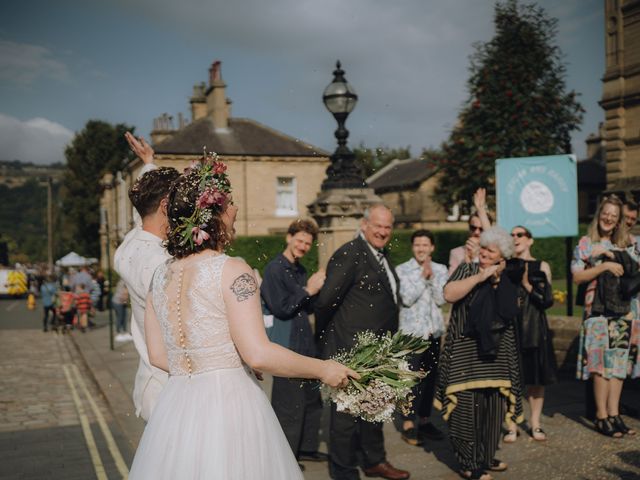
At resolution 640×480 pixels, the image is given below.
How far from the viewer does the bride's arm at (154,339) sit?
10.6 feet

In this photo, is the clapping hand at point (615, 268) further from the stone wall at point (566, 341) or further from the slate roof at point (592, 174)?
the slate roof at point (592, 174)

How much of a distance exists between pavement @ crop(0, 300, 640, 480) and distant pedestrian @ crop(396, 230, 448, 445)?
22cm

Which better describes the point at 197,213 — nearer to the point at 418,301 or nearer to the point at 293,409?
the point at 293,409

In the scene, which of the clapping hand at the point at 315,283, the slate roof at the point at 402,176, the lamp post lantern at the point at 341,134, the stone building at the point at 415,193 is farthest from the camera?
the slate roof at the point at 402,176

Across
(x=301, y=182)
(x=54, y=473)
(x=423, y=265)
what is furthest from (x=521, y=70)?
(x=54, y=473)

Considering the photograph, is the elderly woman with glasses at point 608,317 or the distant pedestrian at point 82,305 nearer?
the elderly woman with glasses at point 608,317

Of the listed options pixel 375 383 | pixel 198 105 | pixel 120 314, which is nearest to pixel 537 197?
pixel 375 383

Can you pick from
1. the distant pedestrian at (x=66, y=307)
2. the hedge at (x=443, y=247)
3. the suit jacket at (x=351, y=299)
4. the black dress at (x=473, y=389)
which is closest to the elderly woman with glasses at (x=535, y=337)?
the black dress at (x=473, y=389)

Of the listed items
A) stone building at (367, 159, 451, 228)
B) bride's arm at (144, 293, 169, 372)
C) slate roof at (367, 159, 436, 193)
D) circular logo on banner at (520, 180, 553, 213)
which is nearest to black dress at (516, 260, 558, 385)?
circular logo on banner at (520, 180, 553, 213)

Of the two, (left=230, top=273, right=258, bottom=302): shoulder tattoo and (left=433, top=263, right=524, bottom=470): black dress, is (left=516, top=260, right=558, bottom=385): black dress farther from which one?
(left=230, top=273, right=258, bottom=302): shoulder tattoo

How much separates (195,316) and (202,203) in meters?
0.50

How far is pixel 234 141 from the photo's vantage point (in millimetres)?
36812

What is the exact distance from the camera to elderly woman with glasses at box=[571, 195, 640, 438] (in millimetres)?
6422

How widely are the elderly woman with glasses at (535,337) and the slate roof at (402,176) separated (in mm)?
38898
